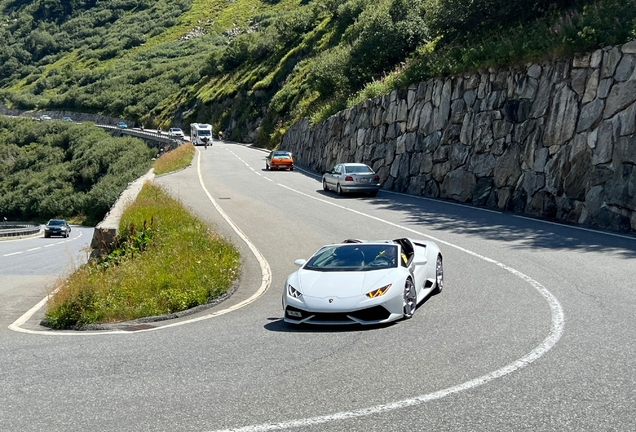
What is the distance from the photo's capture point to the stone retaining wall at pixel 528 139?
21641 mm

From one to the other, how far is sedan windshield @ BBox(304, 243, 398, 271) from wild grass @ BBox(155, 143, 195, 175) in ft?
120

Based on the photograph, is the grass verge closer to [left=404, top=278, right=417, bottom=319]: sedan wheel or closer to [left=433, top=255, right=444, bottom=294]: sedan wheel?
[left=433, top=255, right=444, bottom=294]: sedan wheel

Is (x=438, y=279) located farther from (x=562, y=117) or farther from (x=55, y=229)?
(x=55, y=229)

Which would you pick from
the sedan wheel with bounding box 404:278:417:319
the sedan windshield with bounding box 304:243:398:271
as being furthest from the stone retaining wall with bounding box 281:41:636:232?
the sedan wheel with bounding box 404:278:417:319

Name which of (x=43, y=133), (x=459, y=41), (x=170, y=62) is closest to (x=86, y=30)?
(x=170, y=62)

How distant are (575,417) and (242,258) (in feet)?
41.4

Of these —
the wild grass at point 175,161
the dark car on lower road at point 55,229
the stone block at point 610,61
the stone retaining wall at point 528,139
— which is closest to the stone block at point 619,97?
the stone retaining wall at point 528,139

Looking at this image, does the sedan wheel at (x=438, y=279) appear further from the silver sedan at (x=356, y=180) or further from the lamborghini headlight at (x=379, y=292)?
the silver sedan at (x=356, y=180)

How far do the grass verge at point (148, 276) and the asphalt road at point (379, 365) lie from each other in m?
0.67

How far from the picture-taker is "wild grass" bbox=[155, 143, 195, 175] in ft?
163

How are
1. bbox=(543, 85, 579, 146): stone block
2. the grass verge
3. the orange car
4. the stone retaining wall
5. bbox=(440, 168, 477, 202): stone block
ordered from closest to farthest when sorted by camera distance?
the grass verge → the stone retaining wall → bbox=(543, 85, 579, 146): stone block → bbox=(440, 168, 477, 202): stone block → the orange car

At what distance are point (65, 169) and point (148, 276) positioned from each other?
287ft

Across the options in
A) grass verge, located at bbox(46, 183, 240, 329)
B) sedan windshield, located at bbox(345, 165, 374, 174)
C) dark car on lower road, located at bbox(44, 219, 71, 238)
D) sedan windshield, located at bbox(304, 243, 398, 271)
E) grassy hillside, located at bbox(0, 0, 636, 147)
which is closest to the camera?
sedan windshield, located at bbox(304, 243, 398, 271)

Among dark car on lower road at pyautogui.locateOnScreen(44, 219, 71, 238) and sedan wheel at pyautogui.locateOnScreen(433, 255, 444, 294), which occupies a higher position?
sedan wheel at pyautogui.locateOnScreen(433, 255, 444, 294)
